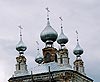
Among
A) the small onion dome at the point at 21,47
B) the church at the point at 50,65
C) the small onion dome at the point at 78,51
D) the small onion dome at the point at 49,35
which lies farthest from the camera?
the small onion dome at the point at 78,51

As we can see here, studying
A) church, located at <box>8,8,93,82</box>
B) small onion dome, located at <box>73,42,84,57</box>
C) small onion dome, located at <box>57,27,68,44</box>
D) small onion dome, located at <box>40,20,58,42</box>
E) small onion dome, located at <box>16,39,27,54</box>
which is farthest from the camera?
small onion dome, located at <box>73,42,84,57</box>

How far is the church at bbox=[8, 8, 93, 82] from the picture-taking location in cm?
4750

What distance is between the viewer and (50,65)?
4900cm

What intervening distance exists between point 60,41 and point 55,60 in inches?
72.5

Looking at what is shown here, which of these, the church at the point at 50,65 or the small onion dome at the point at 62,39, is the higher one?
the small onion dome at the point at 62,39

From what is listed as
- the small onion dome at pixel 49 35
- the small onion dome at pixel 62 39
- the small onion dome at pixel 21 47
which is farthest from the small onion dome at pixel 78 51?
the small onion dome at pixel 21 47

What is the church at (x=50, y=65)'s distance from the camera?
47.5 metres

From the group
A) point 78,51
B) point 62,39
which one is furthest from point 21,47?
point 78,51

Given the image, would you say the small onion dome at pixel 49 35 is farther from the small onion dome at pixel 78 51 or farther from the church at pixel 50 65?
the small onion dome at pixel 78 51

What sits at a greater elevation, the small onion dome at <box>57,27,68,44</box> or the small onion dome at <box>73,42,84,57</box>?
the small onion dome at <box>73,42,84,57</box>

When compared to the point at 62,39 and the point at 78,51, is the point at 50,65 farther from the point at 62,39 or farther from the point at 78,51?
the point at 78,51

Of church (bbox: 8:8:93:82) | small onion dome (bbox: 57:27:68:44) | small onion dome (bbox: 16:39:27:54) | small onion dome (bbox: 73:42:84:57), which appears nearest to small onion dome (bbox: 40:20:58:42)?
church (bbox: 8:8:93:82)

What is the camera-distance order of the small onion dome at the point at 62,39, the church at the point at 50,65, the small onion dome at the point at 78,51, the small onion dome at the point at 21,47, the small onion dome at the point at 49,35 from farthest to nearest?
the small onion dome at the point at 78,51 → the small onion dome at the point at 21,47 → the small onion dome at the point at 62,39 → the small onion dome at the point at 49,35 → the church at the point at 50,65

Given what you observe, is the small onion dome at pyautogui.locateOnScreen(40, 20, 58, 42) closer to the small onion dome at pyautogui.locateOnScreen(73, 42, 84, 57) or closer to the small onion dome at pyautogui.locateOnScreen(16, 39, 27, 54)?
the small onion dome at pyautogui.locateOnScreen(16, 39, 27, 54)
